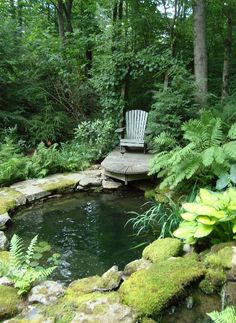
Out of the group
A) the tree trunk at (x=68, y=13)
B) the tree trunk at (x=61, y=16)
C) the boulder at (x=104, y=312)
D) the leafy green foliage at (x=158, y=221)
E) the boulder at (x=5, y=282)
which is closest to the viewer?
the boulder at (x=104, y=312)

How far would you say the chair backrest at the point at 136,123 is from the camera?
6285mm

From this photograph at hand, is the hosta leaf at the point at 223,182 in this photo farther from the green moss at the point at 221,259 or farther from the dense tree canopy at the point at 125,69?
the dense tree canopy at the point at 125,69

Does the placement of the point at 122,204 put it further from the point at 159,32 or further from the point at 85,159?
the point at 159,32

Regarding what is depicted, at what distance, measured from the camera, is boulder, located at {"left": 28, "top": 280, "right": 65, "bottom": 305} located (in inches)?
84.6

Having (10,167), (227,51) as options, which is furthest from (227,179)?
(227,51)

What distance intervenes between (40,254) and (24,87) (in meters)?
4.88

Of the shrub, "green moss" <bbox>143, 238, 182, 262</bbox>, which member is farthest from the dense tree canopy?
"green moss" <bbox>143, 238, 182, 262</bbox>

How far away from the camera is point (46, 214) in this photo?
423 cm

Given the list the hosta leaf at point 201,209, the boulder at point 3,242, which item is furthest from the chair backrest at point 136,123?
the hosta leaf at point 201,209

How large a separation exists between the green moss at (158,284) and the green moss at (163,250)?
0.22 metres

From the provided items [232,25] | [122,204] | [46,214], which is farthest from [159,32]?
[46,214]

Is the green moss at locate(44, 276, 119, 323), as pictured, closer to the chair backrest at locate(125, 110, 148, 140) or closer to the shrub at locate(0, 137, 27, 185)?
the shrub at locate(0, 137, 27, 185)

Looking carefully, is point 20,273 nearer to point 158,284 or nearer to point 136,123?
point 158,284

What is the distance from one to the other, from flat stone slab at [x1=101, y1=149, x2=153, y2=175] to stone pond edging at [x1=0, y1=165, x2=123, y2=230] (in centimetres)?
26
